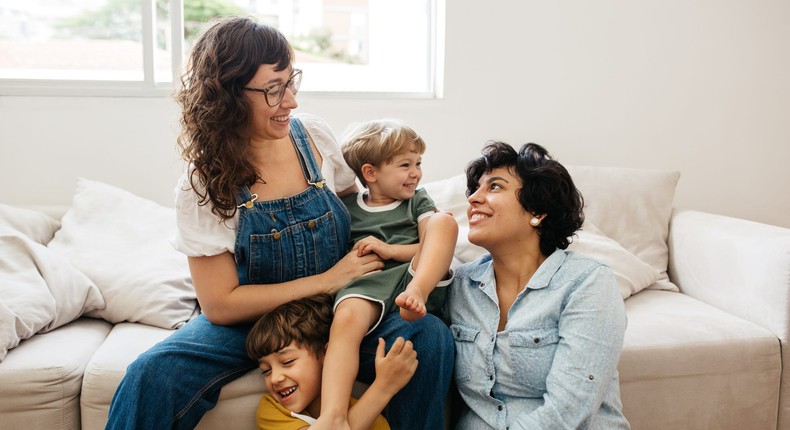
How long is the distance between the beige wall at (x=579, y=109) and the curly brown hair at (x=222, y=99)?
111cm

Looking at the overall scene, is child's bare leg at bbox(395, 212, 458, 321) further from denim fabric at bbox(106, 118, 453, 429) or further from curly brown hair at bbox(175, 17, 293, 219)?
curly brown hair at bbox(175, 17, 293, 219)

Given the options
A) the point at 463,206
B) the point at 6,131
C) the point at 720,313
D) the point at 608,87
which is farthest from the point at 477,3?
the point at 6,131

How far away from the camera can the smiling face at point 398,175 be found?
6.21ft

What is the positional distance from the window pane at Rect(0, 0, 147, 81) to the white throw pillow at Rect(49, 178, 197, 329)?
1.94 ft

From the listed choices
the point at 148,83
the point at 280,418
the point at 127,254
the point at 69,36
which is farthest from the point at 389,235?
the point at 69,36

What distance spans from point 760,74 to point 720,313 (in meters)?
1.40

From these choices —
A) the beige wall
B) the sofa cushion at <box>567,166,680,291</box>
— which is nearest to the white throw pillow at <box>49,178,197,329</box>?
the beige wall

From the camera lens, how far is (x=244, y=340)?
1709mm

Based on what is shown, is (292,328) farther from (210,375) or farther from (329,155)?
(329,155)

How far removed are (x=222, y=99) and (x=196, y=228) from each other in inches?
12.2

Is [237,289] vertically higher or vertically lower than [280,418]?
higher

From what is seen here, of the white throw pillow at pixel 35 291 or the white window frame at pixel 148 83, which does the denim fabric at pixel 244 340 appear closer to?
the white throw pillow at pixel 35 291

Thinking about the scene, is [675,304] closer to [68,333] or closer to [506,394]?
[506,394]

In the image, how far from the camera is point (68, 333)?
1986mm
